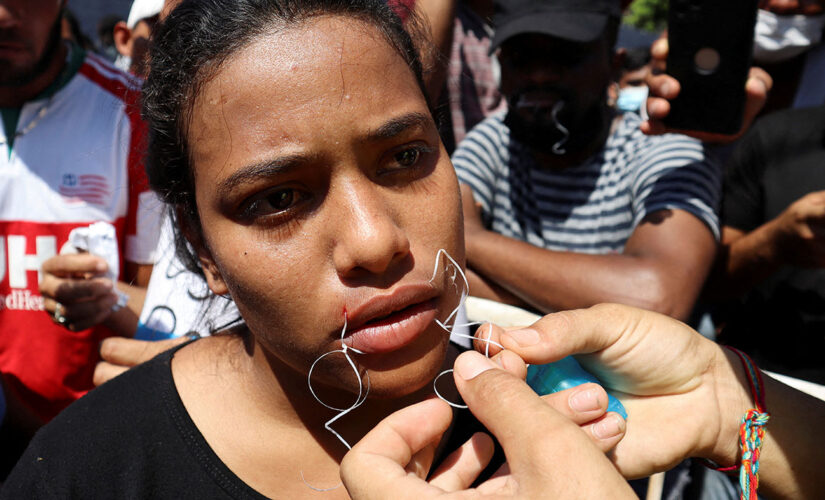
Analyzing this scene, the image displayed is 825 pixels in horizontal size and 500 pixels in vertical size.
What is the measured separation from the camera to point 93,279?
2617mm

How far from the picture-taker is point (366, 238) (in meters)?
1.36

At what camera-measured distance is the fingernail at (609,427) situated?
134cm

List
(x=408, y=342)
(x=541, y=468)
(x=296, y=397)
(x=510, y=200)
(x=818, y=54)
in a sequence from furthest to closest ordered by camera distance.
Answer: (x=818, y=54) < (x=510, y=200) < (x=296, y=397) < (x=408, y=342) < (x=541, y=468)

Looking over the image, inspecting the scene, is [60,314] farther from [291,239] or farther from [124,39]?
[124,39]

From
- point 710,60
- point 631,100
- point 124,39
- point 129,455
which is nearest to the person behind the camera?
point 129,455

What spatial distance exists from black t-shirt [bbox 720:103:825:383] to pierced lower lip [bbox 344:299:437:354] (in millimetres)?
2140

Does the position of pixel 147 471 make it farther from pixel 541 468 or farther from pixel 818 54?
pixel 818 54

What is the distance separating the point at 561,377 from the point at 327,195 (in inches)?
27.3

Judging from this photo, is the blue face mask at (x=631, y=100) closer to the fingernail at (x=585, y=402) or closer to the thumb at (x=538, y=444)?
the fingernail at (x=585, y=402)

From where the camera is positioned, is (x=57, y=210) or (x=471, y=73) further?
(x=471, y=73)

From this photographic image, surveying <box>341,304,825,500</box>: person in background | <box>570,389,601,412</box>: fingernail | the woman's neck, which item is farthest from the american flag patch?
<box>570,389,601,412</box>: fingernail

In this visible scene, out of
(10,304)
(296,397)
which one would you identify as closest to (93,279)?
(10,304)

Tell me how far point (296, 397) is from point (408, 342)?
0.55m

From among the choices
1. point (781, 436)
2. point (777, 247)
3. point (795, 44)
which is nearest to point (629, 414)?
point (781, 436)
